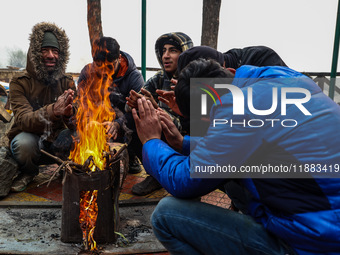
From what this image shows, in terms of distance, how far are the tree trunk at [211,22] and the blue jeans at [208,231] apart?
826 cm

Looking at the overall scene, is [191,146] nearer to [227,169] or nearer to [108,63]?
[227,169]

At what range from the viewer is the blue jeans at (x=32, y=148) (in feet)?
14.8

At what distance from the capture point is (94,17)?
29.1 ft

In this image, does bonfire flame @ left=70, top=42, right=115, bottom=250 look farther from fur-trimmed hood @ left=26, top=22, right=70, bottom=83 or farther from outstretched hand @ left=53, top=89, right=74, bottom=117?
fur-trimmed hood @ left=26, top=22, right=70, bottom=83

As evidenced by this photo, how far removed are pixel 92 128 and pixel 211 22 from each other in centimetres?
728

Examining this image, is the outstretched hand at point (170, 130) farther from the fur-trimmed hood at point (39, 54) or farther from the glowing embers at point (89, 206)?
the fur-trimmed hood at point (39, 54)

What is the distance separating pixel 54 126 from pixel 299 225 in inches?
146

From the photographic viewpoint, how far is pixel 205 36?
995 cm

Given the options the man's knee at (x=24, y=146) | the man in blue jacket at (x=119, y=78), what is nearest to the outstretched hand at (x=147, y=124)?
the man in blue jacket at (x=119, y=78)

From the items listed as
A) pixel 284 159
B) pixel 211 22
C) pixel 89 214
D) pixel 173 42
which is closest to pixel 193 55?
pixel 173 42

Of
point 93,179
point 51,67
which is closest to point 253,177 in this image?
point 93,179

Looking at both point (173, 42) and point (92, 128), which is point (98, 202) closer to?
point (92, 128)

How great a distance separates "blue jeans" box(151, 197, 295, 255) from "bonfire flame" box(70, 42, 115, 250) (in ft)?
3.26

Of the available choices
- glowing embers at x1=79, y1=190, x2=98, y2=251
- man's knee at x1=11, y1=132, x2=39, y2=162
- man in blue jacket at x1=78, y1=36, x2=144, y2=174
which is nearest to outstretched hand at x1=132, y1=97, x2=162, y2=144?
glowing embers at x1=79, y1=190, x2=98, y2=251
